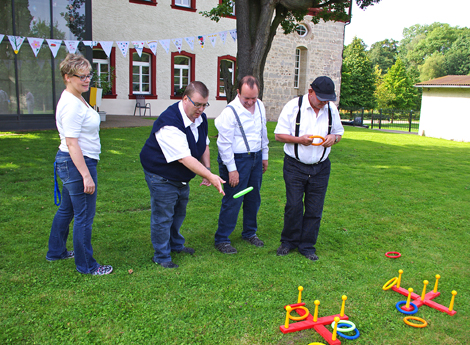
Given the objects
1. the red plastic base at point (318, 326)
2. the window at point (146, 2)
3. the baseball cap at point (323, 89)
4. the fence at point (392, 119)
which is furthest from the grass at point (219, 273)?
the fence at point (392, 119)

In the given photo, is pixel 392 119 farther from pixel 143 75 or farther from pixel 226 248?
pixel 226 248

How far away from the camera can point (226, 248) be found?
4.18 meters

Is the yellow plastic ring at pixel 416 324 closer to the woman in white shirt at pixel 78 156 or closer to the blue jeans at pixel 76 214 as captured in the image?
the woman in white shirt at pixel 78 156

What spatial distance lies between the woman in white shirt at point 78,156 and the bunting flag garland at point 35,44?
10813mm

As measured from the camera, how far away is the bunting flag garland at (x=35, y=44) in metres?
12.2

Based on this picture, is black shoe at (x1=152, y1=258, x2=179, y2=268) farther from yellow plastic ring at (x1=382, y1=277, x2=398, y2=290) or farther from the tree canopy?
the tree canopy

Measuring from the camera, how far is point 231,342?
2.70 meters

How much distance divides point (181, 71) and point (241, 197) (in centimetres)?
1753

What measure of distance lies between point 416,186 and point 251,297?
18.5ft

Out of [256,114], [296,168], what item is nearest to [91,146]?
[256,114]

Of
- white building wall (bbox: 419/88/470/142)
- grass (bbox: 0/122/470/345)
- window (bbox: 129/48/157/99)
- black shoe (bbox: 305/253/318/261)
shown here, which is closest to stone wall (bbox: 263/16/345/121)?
window (bbox: 129/48/157/99)

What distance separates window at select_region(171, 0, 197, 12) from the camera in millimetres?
19281

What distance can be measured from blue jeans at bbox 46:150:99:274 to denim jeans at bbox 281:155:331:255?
6.34 ft

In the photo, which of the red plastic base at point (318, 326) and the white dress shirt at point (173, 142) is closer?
the red plastic base at point (318, 326)
